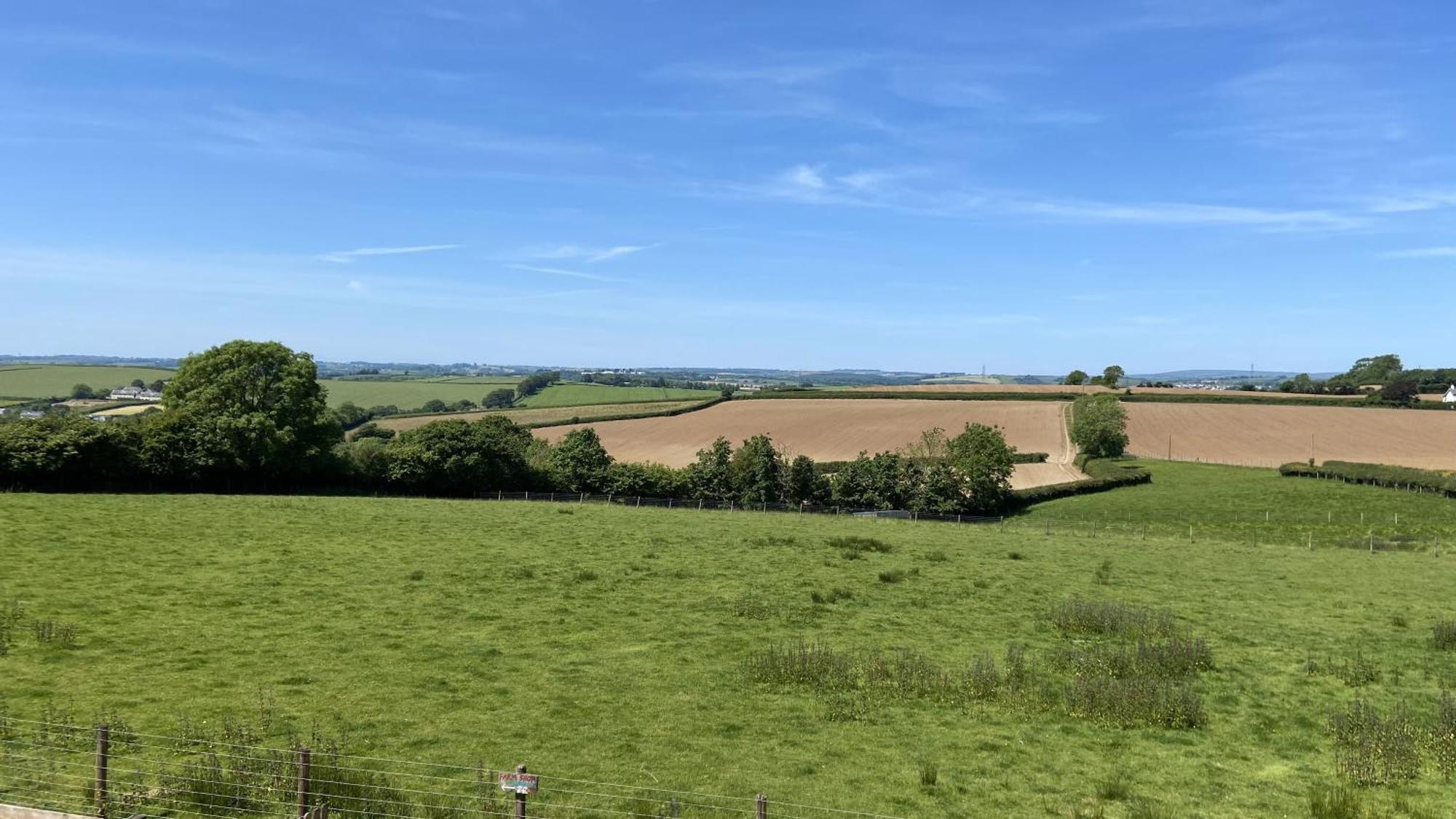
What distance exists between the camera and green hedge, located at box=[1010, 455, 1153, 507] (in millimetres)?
69938

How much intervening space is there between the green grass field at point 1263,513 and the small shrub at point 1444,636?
27.2 metres

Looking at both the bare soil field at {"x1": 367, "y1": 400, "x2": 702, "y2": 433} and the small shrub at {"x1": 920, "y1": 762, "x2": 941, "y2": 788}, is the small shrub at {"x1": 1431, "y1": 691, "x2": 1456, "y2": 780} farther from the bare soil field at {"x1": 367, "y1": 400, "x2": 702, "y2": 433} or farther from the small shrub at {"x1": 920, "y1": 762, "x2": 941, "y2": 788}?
the bare soil field at {"x1": 367, "y1": 400, "x2": 702, "y2": 433}

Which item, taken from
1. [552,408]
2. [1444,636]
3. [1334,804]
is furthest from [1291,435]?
[552,408]

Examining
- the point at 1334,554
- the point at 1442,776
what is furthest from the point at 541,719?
the point at 1334,554

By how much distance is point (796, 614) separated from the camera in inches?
1004

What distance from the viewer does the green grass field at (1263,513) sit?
53.3m

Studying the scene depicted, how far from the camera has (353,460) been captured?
6350 centimetres

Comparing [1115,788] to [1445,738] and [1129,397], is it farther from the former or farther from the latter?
[1129,397]

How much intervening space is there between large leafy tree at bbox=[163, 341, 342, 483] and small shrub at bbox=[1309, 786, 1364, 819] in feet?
192

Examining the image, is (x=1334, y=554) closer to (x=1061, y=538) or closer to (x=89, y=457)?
(x=1061, y=538)

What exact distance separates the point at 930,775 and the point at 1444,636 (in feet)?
62.5

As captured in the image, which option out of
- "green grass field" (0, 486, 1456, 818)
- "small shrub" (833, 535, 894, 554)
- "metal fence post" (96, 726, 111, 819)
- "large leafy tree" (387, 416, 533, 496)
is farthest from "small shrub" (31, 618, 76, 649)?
"large leafy tree" (387, 416, 533, 496)

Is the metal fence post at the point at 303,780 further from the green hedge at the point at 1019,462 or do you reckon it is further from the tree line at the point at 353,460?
the green hedge at the point at 1019,462

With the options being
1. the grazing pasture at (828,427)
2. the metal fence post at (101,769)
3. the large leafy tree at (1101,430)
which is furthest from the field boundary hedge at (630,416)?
the metal fence post at (101,769)
